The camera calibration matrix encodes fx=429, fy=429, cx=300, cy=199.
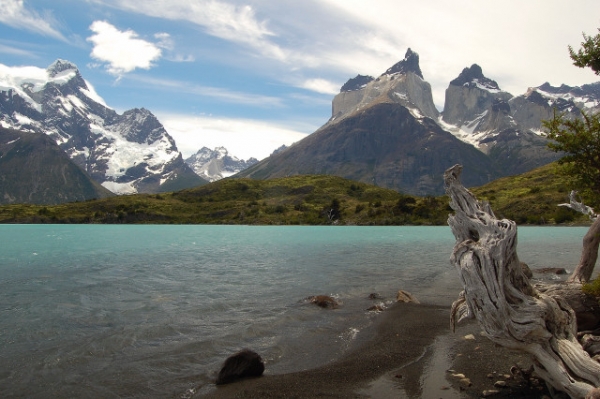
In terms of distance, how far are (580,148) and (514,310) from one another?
9.56 metres

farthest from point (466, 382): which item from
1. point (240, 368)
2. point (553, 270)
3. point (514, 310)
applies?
point (553, 270)

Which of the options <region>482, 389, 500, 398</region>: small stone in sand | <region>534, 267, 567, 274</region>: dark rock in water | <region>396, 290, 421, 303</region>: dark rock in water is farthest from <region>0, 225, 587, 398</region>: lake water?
<region>482, 389, 500, 398</region>: small stone in sand

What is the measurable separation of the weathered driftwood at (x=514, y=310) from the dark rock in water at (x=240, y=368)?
346 inches

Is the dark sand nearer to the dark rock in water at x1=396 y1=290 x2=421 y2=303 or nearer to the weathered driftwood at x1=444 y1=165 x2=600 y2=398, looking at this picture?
the weathered driftwood at x1=444 y1=165 x2=600 y2=398

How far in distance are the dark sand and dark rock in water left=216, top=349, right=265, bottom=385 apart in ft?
1.20

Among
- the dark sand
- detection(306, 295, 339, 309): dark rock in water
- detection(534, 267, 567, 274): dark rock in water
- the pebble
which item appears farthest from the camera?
detection(534, 267, 567, 274): dark rock in water

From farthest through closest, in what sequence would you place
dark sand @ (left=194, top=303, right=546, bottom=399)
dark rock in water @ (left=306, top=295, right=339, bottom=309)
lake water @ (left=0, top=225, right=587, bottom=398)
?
dark rock in water @ (left=306, top=295, right=339, bottom=309)
lake water @ (left=0, top=225, right=587, bottom=398)
dark sand @ (left=194, top=303, right=546, bottom=399)

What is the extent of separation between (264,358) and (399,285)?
Answer: 79.1 feet

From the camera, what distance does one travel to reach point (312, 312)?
29.7m

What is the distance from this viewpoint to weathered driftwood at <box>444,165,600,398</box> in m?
12.1

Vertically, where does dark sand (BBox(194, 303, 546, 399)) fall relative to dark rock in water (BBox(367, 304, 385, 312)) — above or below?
above

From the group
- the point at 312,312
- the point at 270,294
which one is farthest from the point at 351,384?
the point at 270,294

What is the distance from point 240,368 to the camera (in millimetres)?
17531

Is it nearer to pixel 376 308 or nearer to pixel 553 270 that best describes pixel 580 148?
pixel 376 308
